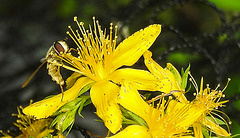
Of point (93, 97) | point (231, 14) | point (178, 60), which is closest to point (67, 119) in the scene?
point (93, 97)

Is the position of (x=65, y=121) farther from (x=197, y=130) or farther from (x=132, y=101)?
(x=197, y=130)

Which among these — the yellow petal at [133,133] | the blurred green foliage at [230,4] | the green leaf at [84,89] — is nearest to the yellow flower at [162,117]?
the yellow petal at [133,133]

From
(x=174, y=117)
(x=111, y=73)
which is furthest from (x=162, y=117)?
(x=111, y=73)

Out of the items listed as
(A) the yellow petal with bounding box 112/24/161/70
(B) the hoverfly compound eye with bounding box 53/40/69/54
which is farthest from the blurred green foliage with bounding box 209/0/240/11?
(B) the hoverfly compound eye with bounding box 53/40/69/54

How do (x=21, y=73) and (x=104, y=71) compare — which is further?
(x=21, y=73)

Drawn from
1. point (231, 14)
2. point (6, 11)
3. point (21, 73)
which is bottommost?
point (21, 73)

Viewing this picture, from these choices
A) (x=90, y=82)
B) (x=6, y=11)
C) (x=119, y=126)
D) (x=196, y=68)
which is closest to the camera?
(x=119, y=126)

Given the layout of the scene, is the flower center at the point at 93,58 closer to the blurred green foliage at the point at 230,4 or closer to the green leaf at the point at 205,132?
the green leaf at the point at 205,132

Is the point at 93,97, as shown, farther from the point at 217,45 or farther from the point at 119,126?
the point at 217,45
